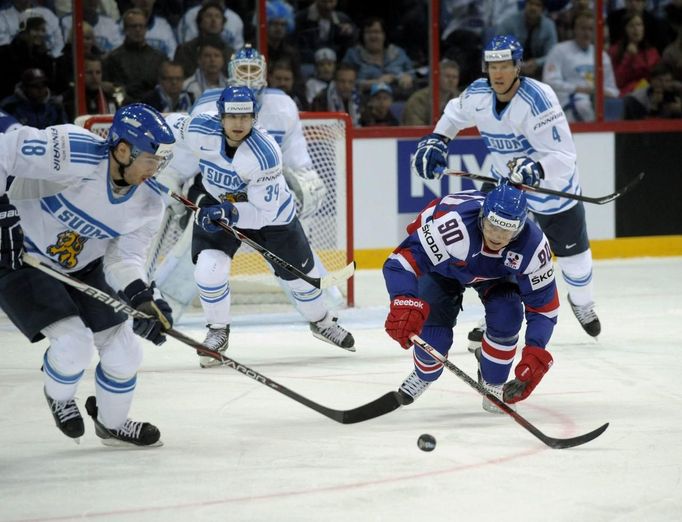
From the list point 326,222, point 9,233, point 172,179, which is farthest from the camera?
point 326,222

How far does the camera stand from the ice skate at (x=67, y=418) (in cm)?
331

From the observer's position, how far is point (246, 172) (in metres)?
4.70

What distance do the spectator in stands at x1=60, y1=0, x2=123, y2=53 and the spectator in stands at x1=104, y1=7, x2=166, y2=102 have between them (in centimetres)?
3

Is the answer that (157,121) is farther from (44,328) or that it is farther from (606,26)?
(606,26)

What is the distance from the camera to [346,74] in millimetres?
7137

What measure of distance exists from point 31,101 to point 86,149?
3365 mm

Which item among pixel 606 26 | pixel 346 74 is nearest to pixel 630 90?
pixel 606 26

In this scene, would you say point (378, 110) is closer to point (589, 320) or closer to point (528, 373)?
point (589, 320)

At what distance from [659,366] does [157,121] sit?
89.3 inches

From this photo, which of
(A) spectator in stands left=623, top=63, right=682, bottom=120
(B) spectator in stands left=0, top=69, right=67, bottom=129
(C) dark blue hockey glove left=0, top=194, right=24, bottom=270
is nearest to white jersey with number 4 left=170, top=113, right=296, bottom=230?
(C) dark blue hockey glove left=0, top=194, right=24, bottom=270

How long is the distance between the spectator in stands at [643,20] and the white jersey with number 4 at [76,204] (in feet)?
16.3

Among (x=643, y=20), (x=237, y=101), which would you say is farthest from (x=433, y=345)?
(x=643, y=20)

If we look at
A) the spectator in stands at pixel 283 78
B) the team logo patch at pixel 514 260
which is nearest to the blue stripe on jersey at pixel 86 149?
the team logo patch at pixel 514 260

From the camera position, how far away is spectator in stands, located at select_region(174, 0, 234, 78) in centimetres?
673
